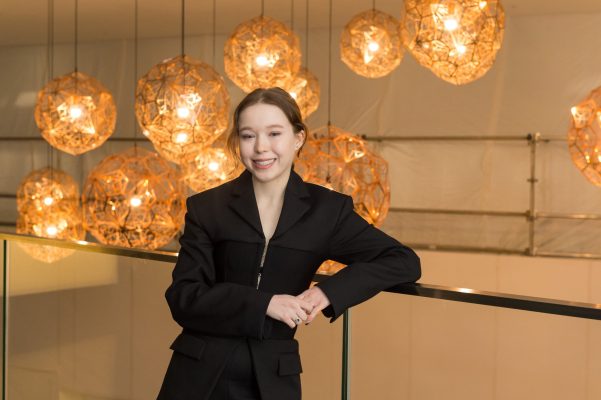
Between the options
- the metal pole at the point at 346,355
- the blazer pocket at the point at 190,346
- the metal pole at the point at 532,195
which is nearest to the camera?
the blazer pocket at the point at 190,346

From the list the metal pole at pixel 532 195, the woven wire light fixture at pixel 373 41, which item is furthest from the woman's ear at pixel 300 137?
the metal pole at pixel 532 195

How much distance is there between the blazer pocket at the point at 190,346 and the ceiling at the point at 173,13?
4783 millimetres

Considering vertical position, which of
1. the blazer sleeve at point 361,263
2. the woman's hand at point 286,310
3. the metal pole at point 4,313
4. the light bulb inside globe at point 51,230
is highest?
the blazer sleeve at point 361,263

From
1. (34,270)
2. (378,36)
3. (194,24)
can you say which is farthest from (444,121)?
(34,270)

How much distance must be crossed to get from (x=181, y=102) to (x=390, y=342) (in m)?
1.76

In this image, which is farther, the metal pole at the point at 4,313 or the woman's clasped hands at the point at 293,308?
the metal pole at the point at 4,313

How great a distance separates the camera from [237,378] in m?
1.49

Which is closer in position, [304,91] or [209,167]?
[209,167]

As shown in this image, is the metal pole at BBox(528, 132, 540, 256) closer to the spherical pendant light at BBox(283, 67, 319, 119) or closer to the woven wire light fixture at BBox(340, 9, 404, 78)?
Result: the spherical pendant light at BBox(283, 67, 319, 119)

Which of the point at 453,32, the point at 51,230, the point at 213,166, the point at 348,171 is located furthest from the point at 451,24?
the point at 51,230

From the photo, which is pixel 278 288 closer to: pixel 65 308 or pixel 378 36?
pixel 65 308

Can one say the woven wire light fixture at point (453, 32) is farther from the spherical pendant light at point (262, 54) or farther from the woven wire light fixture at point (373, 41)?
the woven wire light fixture at point (373, 41)

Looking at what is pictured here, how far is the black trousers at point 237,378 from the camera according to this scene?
1482 millimetres

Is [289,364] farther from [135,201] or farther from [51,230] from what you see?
[51,230]
